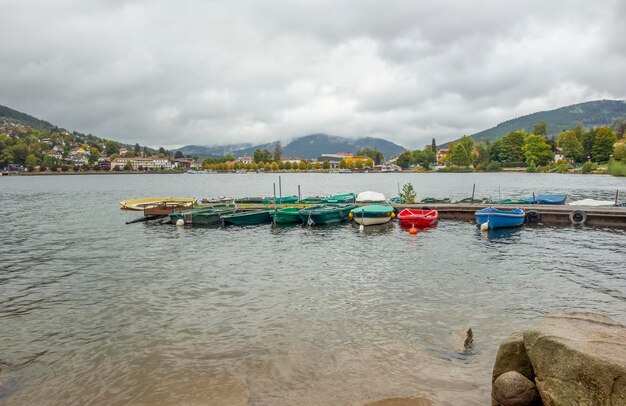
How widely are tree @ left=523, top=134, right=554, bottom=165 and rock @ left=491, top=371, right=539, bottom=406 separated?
196 meters

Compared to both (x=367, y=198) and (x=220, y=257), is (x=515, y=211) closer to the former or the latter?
(x=367, y=198)

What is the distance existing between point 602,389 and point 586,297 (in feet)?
46.1

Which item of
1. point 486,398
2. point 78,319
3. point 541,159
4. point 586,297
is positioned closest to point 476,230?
point 586,297

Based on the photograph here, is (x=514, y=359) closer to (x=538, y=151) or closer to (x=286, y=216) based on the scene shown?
(x=286, y=216)

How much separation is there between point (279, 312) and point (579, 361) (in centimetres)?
1178

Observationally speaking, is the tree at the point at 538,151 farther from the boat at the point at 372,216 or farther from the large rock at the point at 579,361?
the large rock at the point at 579,361

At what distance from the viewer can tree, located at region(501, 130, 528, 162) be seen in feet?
630

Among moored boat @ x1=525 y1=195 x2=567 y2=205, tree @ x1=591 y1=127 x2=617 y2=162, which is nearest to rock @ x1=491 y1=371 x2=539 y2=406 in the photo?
moored boat @ x1=525 y1=195 x2=567 y2=205

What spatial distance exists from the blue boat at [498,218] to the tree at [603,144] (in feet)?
499

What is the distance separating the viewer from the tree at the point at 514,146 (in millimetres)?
191875

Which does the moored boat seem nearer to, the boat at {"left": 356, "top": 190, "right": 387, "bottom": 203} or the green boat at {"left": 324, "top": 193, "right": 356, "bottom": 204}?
the boat at {"left": 356, "top": 190, "right": 387, "bottom": 203}

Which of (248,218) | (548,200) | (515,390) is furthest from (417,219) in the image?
(515,390)

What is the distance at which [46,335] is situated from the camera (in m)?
15.5

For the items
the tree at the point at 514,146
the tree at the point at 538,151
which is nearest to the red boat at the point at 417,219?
the tree at the point at 538,151
